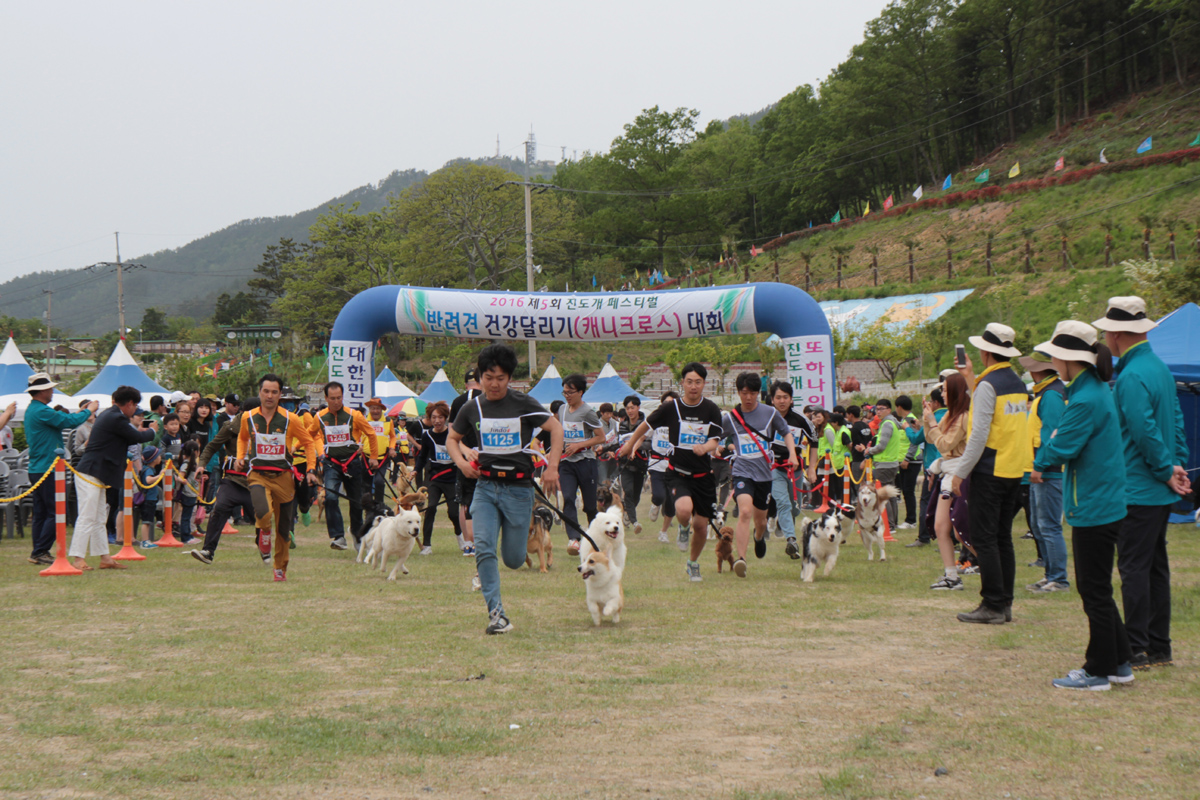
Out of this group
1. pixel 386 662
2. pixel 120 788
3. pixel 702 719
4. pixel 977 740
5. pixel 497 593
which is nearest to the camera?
pixel 120 788

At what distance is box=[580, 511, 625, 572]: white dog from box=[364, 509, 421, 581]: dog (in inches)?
87.6

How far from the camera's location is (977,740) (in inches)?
161

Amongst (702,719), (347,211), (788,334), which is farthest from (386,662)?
(347,211)

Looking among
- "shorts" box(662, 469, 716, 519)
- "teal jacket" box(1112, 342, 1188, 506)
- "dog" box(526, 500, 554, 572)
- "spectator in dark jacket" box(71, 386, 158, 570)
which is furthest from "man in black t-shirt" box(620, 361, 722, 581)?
"spectator in dark jacket" box(71, 386, 158, 570)

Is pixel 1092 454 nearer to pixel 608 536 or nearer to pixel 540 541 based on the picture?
pixel 608 536

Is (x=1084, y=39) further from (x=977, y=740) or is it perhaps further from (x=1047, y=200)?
(x=977, y=740)

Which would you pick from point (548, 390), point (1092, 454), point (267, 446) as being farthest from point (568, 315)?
point (1092, 454)

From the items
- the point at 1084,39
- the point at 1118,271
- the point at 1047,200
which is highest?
the point at 1084,39

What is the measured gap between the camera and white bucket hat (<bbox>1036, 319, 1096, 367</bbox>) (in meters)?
5.11

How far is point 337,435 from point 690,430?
5028 mm

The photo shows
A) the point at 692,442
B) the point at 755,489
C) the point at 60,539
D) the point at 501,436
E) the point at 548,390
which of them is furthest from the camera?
the point at 548,390

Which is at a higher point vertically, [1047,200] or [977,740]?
[1047,200]

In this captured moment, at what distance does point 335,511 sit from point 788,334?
33.9ft

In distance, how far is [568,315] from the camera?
2055 centimetres
